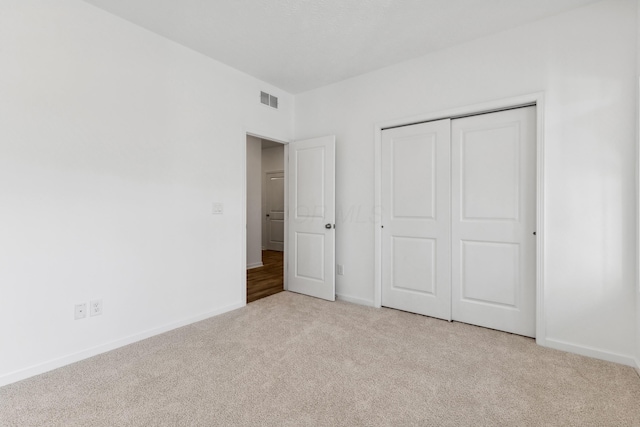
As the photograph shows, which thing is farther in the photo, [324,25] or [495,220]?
[495,220]

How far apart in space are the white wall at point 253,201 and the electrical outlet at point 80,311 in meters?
3.47

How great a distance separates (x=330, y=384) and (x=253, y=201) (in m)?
4.52

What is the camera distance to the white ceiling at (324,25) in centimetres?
234

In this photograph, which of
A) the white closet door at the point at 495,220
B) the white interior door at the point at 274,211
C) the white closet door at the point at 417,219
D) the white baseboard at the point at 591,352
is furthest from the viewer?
the white interior door at the point at 274,211

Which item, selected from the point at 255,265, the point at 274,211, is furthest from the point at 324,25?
the point at 274,211

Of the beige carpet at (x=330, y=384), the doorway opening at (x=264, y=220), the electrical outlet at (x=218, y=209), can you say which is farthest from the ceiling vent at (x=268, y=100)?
the beige carpet at (x=330, y=384)

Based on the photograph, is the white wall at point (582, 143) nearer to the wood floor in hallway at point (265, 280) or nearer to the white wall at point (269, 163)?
the wood floor in hallway at point (265, 280)

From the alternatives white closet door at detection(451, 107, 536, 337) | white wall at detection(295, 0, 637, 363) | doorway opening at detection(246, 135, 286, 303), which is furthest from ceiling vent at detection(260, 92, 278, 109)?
white closet door at detection(451, 107, 536, 337)

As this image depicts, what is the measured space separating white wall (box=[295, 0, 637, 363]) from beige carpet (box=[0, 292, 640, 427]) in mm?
388

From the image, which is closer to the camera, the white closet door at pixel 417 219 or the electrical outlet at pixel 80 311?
the electrical outlet at pixel 80 311

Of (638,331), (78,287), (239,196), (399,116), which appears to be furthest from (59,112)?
(638,331)

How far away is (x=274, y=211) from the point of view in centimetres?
789

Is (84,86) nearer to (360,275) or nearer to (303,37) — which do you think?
(303,37)

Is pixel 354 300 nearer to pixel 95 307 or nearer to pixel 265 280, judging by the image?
pixel 265 280
